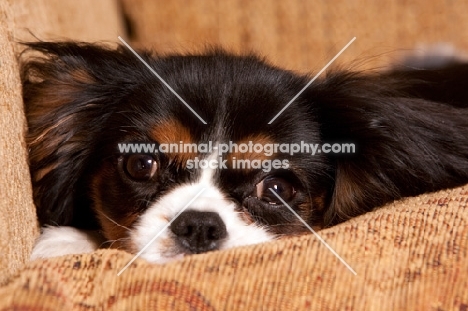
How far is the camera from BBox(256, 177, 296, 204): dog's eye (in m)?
1.33

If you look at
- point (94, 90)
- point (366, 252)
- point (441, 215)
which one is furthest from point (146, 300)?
point (94, 90)

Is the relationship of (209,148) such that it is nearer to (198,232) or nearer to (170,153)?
(170,153)

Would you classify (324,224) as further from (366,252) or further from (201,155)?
(366,252)

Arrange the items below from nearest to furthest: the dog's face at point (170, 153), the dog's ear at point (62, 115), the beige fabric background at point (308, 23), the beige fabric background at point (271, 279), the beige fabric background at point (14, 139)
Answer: the beige fabric background at point (271, 279), the beige fabric background at point (14, 139), the dog's face at point (170, 153), the dog's ear at point (62, 115), the beige fabric background at point (308, 23)

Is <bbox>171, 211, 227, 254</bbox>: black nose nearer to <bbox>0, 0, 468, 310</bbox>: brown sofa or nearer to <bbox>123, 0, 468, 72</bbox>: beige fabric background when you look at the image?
<bbox>0, 0, 468, 310</bbox>: brown sofa

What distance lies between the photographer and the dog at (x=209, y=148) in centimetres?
129

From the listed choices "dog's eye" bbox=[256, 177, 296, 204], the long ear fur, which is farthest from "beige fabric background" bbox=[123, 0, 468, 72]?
"dog's eye" bbox=[256, 177, 296, 204]

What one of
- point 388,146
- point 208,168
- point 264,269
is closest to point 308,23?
point 388,146

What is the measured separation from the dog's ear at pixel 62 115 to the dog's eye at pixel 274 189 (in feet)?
1.31

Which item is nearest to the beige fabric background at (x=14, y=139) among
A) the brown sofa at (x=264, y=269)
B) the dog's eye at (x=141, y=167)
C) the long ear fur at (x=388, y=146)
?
the brown sofa at (x=264, y=269)

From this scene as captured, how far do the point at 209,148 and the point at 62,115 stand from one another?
0.39 m

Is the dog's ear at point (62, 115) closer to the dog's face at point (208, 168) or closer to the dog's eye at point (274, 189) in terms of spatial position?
the dog's face at point (208, 168)

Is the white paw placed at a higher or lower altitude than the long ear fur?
lower

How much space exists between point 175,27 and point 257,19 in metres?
0.31
